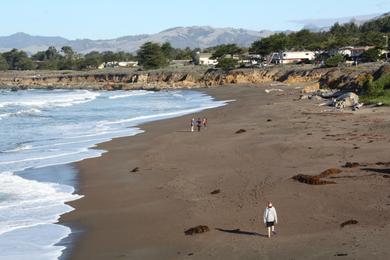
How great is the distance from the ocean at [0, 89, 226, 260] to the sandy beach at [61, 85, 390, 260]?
79cm

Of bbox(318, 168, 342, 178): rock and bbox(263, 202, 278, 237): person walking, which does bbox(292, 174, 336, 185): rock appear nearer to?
bbox(318, 168, 342, 178): rock

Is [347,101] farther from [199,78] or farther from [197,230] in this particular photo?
[199,78]

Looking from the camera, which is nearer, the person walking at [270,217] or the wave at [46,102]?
the person walking at [270,217]

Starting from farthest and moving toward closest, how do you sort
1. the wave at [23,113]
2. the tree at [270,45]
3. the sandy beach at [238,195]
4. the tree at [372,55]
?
1. the tree at [270,45]
2. the tree at [372,55]
3. the wave at [23,113]
4. the sandy beach at [238,195]

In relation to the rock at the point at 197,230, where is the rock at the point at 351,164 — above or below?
above

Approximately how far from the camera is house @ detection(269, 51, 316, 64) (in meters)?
128

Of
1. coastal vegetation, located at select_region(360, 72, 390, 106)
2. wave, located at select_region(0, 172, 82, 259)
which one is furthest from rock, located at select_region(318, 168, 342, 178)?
coastal vegetation, located at select_region(360, 72, 390, 106)

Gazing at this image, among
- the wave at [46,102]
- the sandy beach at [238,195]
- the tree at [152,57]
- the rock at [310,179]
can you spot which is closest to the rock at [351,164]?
the sandy beach at [238,195]

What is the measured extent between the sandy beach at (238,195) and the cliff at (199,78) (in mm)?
31104


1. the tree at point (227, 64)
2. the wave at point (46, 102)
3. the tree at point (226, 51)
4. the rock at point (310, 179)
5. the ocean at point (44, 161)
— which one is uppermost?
the tree at point (226, 51)

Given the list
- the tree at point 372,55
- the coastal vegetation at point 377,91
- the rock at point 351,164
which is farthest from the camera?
the tree at point 372,55

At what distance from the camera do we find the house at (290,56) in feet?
418

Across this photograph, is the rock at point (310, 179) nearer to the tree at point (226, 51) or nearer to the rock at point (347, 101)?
the rock at point (347, 101)

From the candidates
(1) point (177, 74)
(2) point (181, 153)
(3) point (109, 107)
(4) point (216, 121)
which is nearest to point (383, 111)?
(4) point (216, 121)
